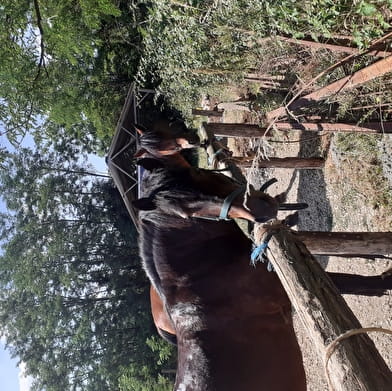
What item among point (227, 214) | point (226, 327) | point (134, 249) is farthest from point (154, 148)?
point (134, 249)

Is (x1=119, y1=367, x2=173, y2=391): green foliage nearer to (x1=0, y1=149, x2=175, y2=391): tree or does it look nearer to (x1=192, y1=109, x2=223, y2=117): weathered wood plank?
(x1=0, y1=149, x2=175, y2=391): tree

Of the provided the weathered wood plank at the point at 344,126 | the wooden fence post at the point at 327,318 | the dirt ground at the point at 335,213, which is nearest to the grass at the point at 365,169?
the dirt ground at the point at 335,213

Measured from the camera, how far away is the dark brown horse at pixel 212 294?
9.18 feet

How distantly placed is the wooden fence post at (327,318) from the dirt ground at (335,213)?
5.67 feet

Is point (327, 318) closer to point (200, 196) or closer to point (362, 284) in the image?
point (200, 196)

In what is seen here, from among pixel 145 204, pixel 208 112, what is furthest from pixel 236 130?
pixel 208 112

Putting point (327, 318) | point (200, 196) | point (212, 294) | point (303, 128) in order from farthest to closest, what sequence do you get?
point (303, 128) < point (212, 294) < point (200, 196) < point (327, 318)

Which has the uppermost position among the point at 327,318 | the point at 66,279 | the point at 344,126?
the point at 66,279

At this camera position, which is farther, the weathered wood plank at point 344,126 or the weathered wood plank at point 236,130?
the weathered wood plank at point 236,130

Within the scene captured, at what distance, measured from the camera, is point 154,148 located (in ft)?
11.5

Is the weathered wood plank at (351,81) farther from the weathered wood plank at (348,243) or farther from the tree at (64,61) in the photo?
the tree at (64,61)

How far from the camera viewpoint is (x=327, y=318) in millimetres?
1562

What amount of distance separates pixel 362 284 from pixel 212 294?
1.16m

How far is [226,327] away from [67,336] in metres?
21.2
